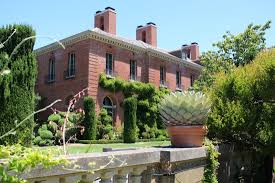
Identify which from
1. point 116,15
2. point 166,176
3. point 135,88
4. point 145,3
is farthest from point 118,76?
point 166,176

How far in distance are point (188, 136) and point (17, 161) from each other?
3.18 metres

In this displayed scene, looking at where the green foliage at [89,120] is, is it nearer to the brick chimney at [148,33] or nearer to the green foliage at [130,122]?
the green foliage at [130,122]

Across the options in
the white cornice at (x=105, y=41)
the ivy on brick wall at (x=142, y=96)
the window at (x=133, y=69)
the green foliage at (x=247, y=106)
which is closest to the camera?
the green foliage at (x=247, y=106)

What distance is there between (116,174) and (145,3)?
34.2 feet

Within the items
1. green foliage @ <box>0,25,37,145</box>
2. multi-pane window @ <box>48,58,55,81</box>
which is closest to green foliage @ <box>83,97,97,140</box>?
multi-pane window @ <box>48,58,55,81</box>

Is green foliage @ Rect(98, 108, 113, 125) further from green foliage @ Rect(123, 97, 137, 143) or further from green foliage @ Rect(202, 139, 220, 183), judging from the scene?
green foliage @ Rect(202, 139, 220, 183)

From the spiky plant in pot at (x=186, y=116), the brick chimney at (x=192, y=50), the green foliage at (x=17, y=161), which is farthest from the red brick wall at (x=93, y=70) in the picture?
the green foliage at (x=17, y=161)

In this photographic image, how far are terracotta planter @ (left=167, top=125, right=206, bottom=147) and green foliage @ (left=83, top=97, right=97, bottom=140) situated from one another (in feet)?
69.9

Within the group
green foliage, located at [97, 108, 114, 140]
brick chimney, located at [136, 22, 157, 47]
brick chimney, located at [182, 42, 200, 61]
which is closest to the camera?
green foliage, located at [97, 108, 114, 140]

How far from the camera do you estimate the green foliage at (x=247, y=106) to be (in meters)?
5.67

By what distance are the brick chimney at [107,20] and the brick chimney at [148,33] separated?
5.33 m

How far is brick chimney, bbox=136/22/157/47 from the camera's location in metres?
38.5

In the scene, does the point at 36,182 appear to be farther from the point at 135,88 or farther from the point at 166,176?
the point at 135,88

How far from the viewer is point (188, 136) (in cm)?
463
